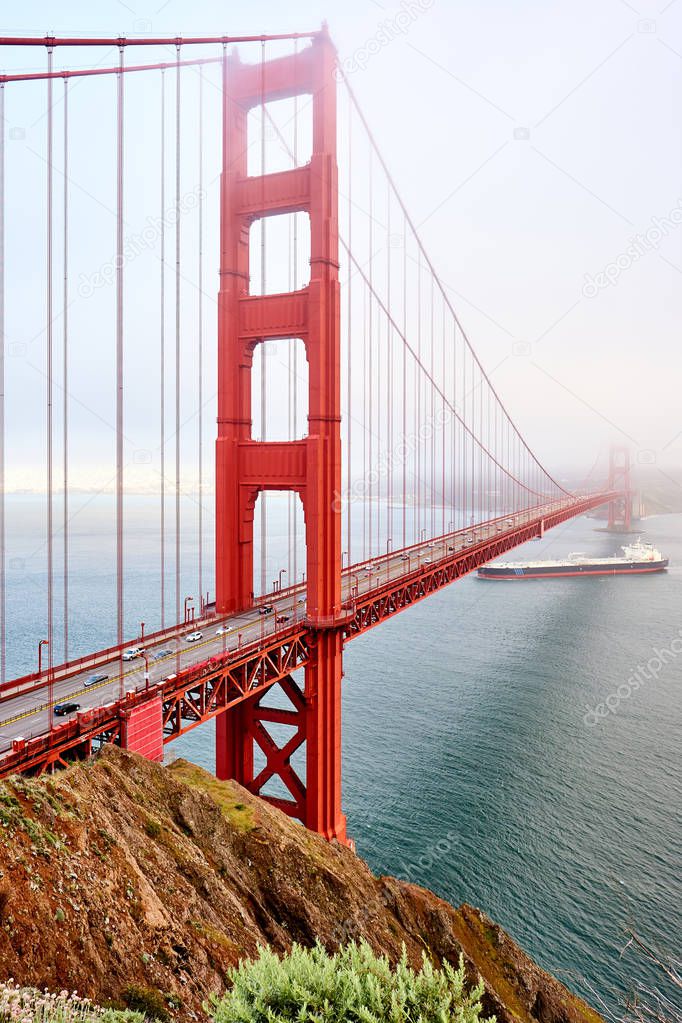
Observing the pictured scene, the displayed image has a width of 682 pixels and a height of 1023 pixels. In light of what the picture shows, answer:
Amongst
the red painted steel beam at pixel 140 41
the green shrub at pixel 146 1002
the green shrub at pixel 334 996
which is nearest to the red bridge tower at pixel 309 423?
the red painted steel beam at pixel 140 41

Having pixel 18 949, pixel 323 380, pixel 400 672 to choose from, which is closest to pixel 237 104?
pixel 323 380

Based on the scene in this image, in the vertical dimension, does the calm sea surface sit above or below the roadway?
below

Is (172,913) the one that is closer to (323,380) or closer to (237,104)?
(323,380)

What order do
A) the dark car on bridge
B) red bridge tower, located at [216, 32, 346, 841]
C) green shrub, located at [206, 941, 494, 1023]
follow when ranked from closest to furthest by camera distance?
1. green shrub, located at [206, 941, 494, 1023]
2. the dark car on bridge
3. red bridge tower, located at [216, 32, 346, 841]

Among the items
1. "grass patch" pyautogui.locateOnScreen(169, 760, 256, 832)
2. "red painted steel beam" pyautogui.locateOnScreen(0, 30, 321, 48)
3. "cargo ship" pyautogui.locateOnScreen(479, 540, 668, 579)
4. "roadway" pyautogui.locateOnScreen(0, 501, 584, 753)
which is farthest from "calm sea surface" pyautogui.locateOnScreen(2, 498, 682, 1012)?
"cargo ship" pyautogui.locateOnScreen(479, 540, 668, 579)

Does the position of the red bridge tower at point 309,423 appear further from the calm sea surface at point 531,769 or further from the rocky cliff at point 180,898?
the rocky cliff at point 180,898

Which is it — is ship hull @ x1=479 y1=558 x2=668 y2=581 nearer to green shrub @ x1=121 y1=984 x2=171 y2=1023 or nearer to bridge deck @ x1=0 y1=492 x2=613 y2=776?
bridge deck @ x1=0 y1=492 x2=613 y2=776

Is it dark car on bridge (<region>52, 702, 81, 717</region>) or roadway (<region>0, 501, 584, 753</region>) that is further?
roadway (<region>0, 501, 584, 753</region>)
